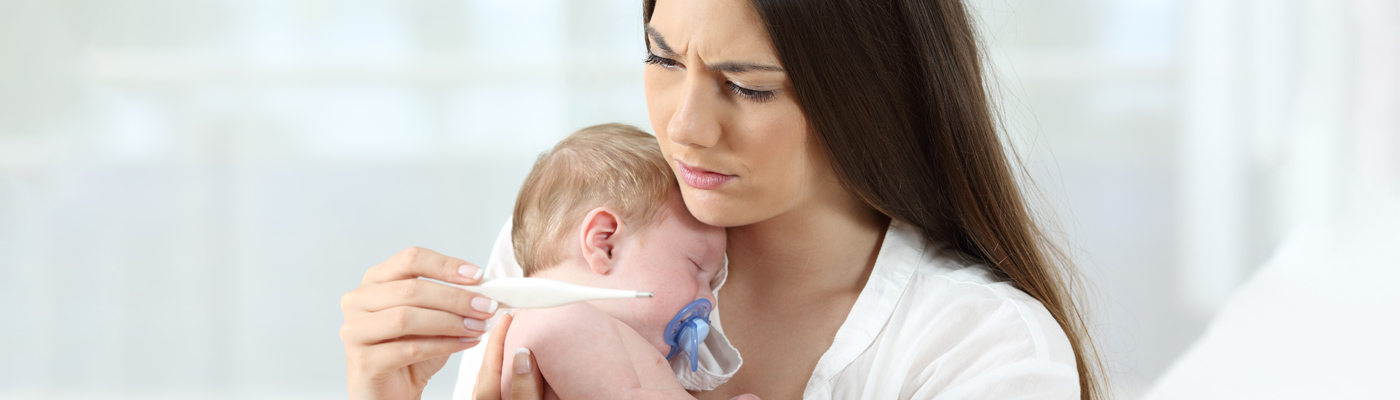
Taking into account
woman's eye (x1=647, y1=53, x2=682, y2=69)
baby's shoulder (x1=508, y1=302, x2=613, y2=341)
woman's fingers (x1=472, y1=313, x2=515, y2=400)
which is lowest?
woman's fingers (x1=472, y1=313, x2=515, y2=400)

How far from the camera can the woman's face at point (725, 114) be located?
1159mm

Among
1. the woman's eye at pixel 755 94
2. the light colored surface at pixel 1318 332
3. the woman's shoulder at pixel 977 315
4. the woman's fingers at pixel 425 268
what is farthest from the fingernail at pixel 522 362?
the light colored surface at pixel 1318 332

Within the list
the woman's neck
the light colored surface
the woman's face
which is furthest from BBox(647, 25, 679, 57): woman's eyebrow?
the light colored surface

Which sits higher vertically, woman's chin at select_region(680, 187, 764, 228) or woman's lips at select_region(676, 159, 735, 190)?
woman's lips at select_region(676, 159, 735, 190)

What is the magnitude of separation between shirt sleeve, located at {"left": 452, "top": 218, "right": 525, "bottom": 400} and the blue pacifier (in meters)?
0.41

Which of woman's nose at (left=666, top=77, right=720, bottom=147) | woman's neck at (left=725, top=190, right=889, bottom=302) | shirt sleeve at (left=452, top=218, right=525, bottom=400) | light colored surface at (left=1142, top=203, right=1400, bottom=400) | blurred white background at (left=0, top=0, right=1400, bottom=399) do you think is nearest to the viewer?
woman's nose at (left=666, top=77, right=720, bottom=147)

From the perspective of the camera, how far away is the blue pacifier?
1.25m

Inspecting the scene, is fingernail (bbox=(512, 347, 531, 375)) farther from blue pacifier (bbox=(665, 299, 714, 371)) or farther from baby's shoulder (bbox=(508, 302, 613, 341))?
blue pacifier (bbox=(665, 299, 714, 371))

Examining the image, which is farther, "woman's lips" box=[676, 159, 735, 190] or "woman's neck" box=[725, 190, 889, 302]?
"woman's neck" box=[725, 190, 889, 302]

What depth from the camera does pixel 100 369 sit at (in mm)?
3533

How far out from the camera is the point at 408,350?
44.1 inches

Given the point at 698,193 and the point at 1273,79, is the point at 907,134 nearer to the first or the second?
the point at 698,193

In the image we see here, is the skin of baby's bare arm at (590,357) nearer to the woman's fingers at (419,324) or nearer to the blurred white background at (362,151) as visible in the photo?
the woman's fingers at (419,324)

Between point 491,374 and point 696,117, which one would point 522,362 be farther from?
point 696,117
